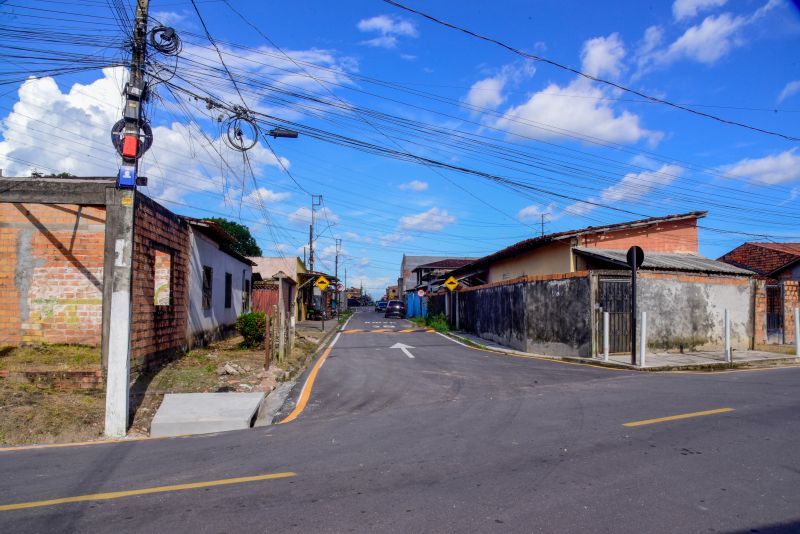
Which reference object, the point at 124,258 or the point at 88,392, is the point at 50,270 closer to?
the point at 88,392

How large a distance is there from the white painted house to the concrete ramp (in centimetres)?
585

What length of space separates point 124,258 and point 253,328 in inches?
353

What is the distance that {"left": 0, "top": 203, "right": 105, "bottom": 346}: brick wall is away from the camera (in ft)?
36.2

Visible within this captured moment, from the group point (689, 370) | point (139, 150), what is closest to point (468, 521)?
point (139, 150)

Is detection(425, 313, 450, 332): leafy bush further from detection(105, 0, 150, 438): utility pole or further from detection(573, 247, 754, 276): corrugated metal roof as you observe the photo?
detection(105, 0, 150, 438): utility pole

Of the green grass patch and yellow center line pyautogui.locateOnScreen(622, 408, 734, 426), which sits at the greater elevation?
the green grass patch

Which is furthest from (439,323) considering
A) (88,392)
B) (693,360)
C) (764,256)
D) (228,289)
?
(88,392)

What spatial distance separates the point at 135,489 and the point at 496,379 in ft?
27.8

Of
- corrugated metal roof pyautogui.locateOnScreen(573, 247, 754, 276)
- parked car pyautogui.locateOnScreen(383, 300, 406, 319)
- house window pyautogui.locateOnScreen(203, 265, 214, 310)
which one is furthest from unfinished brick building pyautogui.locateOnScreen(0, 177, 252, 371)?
parked car pyautogui.locateOnScreen(383, 300, 406, 319)

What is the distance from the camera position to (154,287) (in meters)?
12.4

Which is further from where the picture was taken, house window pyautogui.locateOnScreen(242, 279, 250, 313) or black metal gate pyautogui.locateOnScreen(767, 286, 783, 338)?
house window pyautogui.locateOnScreen(242, 279, 250, 313)

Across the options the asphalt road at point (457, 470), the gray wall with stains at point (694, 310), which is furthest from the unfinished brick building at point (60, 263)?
the gray wall with stains at point (694, 310)

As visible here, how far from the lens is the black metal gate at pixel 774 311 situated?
20781 mm

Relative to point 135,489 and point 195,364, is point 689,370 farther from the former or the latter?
point 135,489
